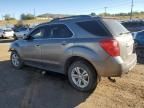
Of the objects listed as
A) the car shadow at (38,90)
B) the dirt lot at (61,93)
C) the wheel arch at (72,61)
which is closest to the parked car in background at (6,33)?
the car shadow at (38,90)

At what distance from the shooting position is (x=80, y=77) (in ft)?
20.5

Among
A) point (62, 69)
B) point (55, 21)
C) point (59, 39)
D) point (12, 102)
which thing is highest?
point (55, 21)

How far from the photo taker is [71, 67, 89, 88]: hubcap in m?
6.14

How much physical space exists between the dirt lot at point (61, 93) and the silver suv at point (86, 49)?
390 millimetres

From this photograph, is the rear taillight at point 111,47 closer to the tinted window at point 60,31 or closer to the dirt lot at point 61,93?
the dirt lot at point 61,93

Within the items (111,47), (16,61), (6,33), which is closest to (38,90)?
(111,47)

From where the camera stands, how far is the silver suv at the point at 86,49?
568cm

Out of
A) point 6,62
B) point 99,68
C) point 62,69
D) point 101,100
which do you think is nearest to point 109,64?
point 99,68

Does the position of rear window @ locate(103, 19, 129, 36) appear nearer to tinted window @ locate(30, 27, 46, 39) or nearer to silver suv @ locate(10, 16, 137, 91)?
silver suv @ locate(10, 16, 137, 91)

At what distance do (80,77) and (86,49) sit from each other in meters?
0.77

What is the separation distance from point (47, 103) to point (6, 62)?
5354 mm

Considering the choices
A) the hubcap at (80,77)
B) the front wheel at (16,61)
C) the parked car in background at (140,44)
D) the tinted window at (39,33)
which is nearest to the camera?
the hubcap at (80,77)

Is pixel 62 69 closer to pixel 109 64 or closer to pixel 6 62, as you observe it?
pixel 109 64

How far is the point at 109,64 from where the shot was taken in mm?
5660
